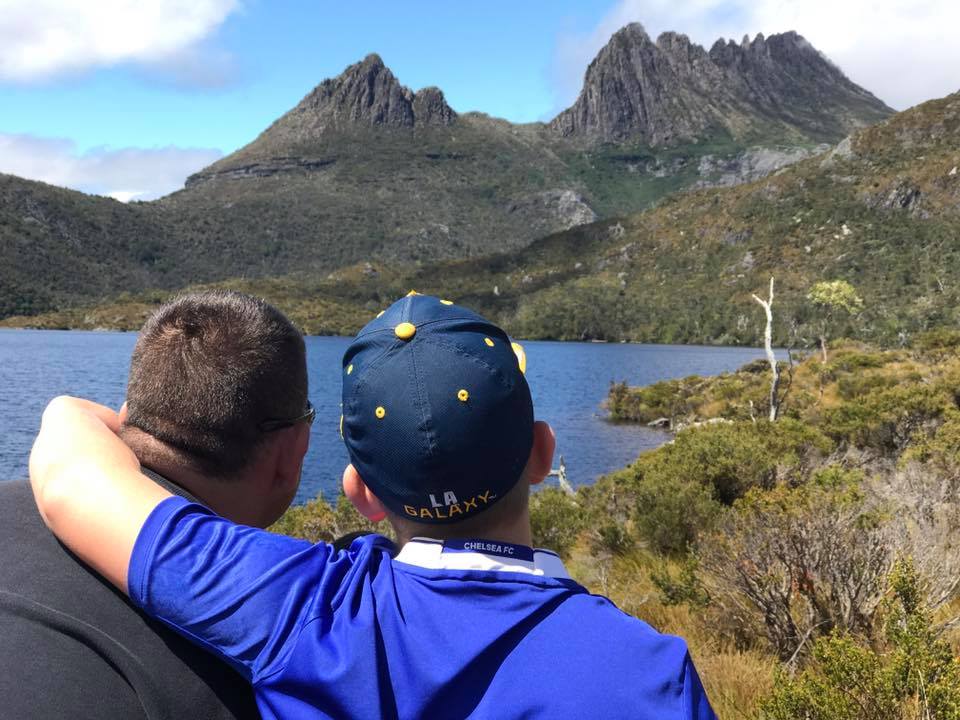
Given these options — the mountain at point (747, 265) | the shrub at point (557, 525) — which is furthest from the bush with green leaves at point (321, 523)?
the mountain at point (747, 265)

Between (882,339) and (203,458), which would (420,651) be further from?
(882,339)

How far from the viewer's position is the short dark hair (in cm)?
145

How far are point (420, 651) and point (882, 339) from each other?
6764 centimetres

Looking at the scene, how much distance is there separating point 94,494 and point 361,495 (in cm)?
53

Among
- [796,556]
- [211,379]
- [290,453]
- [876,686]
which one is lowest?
[796,556]

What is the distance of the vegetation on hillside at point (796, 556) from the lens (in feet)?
9.01

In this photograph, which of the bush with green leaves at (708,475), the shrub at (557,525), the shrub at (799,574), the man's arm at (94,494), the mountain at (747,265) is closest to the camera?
the man's arm at (94,494)

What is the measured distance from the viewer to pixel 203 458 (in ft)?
4.89

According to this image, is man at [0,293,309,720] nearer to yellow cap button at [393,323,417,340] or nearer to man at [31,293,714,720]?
man at [31,293,714,720]

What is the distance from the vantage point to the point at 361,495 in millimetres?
1602

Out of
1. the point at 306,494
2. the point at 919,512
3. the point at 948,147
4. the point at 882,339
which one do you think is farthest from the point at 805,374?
the point at 948,147

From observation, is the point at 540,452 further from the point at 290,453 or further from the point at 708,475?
the point at 708,475

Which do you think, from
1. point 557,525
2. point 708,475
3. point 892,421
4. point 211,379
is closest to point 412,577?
point 211,379

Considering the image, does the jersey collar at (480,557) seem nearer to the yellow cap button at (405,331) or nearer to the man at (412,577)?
the man at (412,577)
